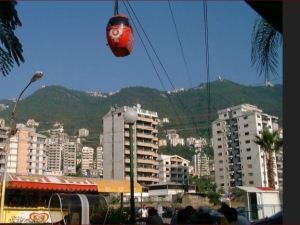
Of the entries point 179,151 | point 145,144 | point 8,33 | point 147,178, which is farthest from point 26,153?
point 8,33

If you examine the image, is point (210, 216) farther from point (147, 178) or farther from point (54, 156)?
point (54, 156)

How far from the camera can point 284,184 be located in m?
3.67

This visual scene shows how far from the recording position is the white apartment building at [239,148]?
334 feet

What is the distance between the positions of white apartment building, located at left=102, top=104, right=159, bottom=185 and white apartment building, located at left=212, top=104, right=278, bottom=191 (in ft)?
62.9

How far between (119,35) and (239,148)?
10488 cm

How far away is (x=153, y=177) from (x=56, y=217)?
9254 centimetres

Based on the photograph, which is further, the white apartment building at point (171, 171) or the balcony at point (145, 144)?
the white apartment building at point (171, 171)

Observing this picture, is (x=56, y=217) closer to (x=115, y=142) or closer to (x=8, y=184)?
(x=8, y=184)

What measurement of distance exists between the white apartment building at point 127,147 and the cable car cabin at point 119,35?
300 feet

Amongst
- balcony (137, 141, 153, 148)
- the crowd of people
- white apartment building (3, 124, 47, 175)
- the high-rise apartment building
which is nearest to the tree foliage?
the high-rise apartment building

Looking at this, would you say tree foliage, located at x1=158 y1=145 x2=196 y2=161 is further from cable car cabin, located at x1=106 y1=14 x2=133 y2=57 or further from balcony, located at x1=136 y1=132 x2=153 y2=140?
cable car cabin, located at x1=106 y1=14 x2=133 y2=57

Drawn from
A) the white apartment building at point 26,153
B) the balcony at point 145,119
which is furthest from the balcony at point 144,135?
the white apartment building at point 26,153

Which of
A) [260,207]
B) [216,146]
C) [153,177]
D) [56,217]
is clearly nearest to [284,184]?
[56,217]

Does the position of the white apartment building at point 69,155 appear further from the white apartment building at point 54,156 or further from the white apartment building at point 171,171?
the white apartment building at point 171,171
